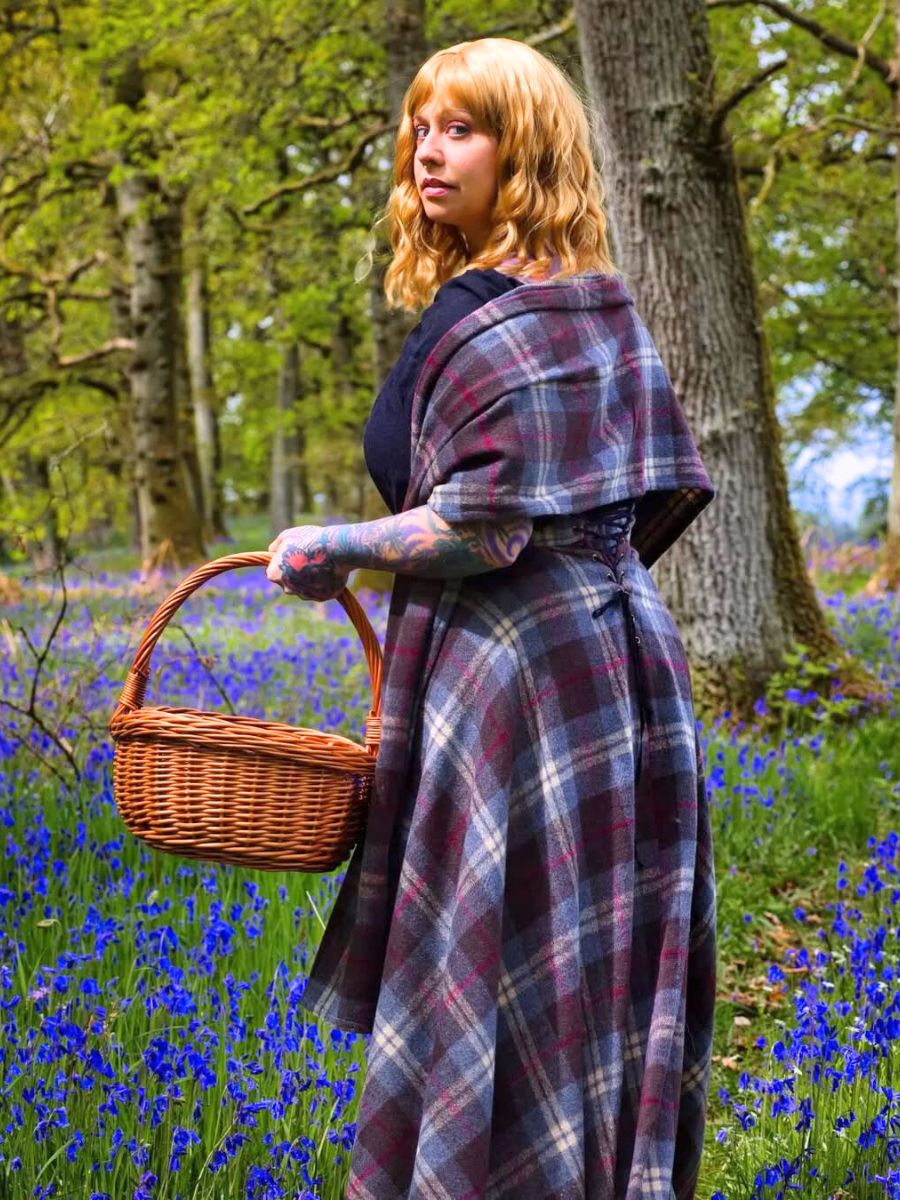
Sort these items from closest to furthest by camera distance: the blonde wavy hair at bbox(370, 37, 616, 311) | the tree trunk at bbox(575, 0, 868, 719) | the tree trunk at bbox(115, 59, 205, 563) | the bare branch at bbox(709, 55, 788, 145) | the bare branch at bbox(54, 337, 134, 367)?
the blonde wavy hair at bbox(370, 37, 616, 311) < the bare branch at bbox(709, 55, 788, 145) < the tree trunk at bbox(575, 0, 868, 719) < the tree trunk at bbox(115, 59, 205, 563) < the bare branch at bbox(54, 337, 134, 367)

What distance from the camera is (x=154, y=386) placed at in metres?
13.5

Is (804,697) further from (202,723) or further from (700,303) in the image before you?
(202,723)

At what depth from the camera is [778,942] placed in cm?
418

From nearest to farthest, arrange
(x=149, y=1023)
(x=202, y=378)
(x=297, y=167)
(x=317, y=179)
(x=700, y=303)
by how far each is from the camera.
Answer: (x=149, y=1023)
(x=700, y=303)
(x=317, y=179)
(x=297, y=167)
(x=202, y=378)

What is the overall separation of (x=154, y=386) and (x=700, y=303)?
9065mm

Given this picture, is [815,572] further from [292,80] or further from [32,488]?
[32,488]

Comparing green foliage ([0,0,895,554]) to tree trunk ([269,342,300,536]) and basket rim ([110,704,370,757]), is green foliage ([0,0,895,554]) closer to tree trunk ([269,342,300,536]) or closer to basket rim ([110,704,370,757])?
tree trunk ([269,342,300,536])

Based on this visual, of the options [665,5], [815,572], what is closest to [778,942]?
[665,5]

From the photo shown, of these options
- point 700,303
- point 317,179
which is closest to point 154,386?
point 317,179

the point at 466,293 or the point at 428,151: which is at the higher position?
the point at 428,151

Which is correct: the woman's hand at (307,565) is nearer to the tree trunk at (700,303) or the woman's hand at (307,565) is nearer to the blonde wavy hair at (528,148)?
the blonde wavy hair at (528,148)

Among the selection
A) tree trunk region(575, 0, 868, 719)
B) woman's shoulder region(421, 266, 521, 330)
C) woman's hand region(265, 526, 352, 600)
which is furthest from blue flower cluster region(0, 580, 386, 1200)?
tree trunk region(575, 0, 868, 719)

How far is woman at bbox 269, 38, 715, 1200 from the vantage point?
1.96 metres

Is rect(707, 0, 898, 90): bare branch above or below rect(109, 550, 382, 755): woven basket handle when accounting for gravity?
above
